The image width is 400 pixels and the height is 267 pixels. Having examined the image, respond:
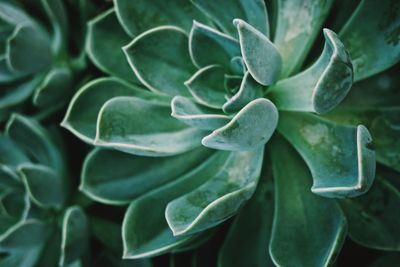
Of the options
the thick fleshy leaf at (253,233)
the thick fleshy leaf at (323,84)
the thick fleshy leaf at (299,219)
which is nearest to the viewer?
the thick fleshy leaf at (323,84)

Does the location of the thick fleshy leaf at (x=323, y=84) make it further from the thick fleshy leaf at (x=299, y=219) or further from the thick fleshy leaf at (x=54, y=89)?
the thick fleshy leaf at (x=54, y=89)

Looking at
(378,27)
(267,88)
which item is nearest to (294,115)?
(267,88)

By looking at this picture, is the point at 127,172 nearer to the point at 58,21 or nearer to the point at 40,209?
the point at 40,209

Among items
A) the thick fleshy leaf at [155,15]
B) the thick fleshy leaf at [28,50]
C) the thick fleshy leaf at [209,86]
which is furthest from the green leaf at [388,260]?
the thick fleshy leaf at [28,50]

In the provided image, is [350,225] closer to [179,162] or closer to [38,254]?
[179,162]

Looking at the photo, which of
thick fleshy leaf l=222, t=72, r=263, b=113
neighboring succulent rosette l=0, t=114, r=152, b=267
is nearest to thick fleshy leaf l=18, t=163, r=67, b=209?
neighboring succulent rosette l=0, t=114, r=152, b=267

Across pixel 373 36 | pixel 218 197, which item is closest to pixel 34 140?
pixel 218 197

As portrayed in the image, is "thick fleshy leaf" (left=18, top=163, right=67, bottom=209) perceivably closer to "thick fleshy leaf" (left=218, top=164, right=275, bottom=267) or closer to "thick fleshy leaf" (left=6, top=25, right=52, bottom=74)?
"thick fleshy leaf" (left=6, top=25, right=52, bottom=74)

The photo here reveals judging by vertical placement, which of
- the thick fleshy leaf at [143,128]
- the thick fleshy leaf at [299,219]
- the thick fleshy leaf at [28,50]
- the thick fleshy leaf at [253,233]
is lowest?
the thick fleshy leaf at [253,233]
